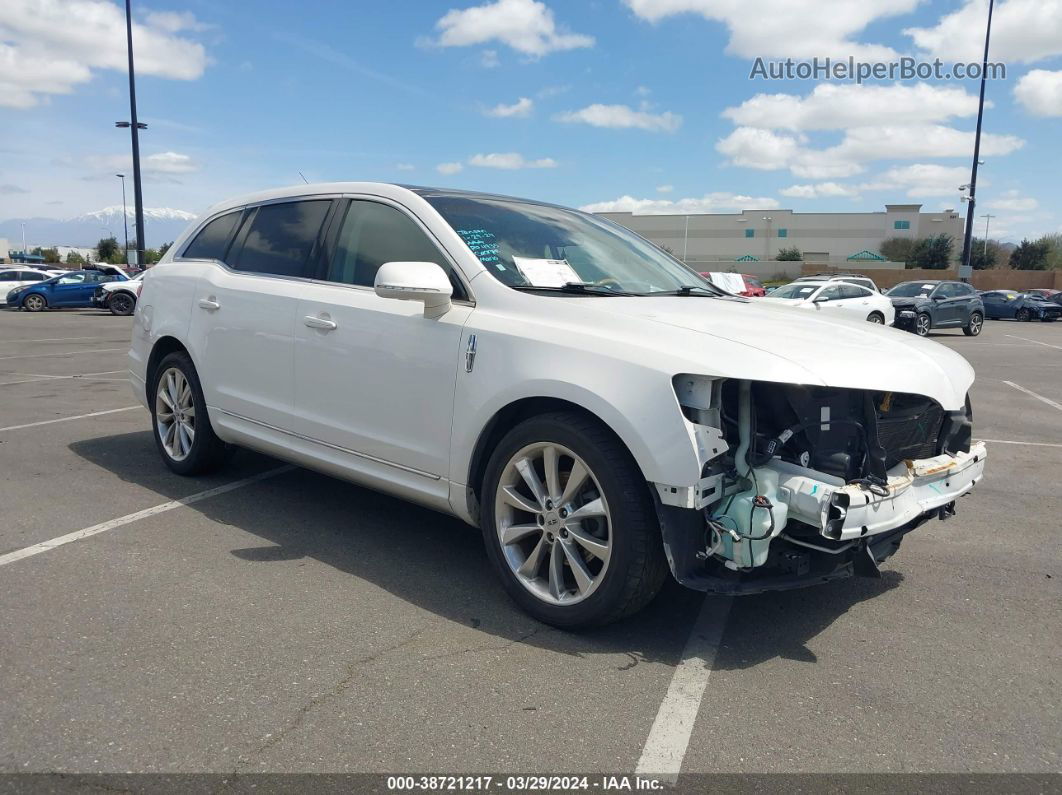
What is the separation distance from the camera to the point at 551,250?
422 centimetres

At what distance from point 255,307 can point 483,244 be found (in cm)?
156

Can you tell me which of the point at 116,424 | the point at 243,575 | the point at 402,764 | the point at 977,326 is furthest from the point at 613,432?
the point at 977,326

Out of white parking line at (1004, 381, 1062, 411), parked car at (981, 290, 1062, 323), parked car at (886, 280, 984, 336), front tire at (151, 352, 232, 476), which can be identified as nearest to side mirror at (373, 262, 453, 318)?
front tire at (151, 352, 232, 476)

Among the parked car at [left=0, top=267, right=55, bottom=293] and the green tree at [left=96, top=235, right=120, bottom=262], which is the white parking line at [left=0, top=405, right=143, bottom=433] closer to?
the parked car at [left=0, top=267, right=55, bottom=293]

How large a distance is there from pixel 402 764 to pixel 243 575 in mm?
1766

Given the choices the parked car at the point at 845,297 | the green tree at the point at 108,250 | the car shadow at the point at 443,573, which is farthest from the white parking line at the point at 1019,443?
the green tree at the point at 108,250

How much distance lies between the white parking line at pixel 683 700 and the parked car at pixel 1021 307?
37.8m

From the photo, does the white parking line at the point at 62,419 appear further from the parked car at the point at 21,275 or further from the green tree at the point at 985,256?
the green tree at the point at 985,256

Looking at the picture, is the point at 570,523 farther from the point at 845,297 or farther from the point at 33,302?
the point at 33,302

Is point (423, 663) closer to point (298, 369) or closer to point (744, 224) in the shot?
point (298, 369)

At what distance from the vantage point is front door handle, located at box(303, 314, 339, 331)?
4258 mm

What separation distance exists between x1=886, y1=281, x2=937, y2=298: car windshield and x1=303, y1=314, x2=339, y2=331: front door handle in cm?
2421

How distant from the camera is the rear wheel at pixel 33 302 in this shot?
94.8 ft

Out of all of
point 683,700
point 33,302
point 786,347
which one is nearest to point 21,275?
point 33,302
